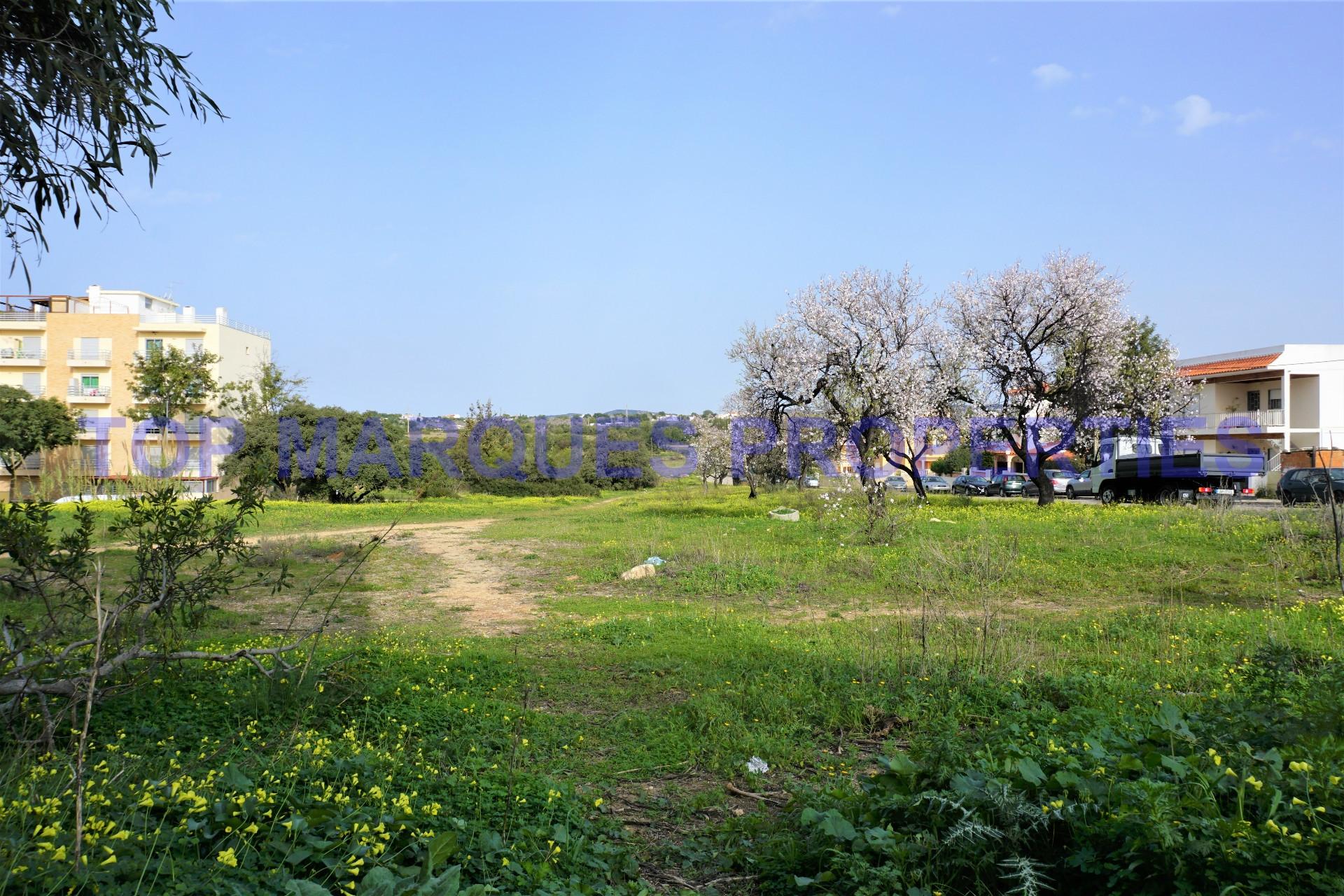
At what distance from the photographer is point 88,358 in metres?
51.3

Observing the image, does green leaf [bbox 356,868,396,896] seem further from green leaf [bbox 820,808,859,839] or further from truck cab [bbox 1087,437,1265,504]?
truck cab [bbox 1087,437,1265,504]

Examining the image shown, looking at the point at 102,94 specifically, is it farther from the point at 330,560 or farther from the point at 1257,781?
the point at 330,560

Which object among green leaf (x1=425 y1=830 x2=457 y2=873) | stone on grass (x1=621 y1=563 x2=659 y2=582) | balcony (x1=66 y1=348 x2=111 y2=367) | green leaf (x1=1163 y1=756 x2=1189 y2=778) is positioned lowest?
stone on grass (x1=621 y1=563 x2=659 y2=582)

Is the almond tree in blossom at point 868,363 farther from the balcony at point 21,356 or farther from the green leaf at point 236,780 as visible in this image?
the balcony at point 21,356

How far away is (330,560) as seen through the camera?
593 inches

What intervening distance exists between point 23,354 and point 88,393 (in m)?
4.77

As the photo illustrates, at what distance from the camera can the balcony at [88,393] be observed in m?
50.7

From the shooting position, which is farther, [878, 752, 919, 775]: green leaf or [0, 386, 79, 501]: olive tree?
[0, 386, 79, 501]: olive tree

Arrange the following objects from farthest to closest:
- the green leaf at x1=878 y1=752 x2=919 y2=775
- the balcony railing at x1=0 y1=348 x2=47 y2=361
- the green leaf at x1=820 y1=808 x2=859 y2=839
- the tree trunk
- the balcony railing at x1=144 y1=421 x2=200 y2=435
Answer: the balcony railing at x1=0 y1=348 x2=47 y2=361, the balcony railing at x1=144 y1=421 x2=200 y2=435, the tree trunk, the green leaf at x1=878 y1=752 x2=919 y2=775, the green leaf at x1=820 y1=808 x2=859 y2=839

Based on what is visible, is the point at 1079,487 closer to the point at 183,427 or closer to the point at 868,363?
the point at 868,363

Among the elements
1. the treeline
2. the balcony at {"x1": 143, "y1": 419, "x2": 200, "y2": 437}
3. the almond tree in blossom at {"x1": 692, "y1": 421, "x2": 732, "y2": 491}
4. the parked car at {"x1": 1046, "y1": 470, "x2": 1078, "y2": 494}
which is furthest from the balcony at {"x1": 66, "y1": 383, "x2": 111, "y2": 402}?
the parked car at {"x1": 1046, "y1": 470, "x2": 1078, "y2": 494}

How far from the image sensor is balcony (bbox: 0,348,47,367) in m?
50.9

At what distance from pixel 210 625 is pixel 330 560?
6.02 m

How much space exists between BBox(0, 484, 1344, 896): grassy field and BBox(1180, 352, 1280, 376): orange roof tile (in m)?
34.6
